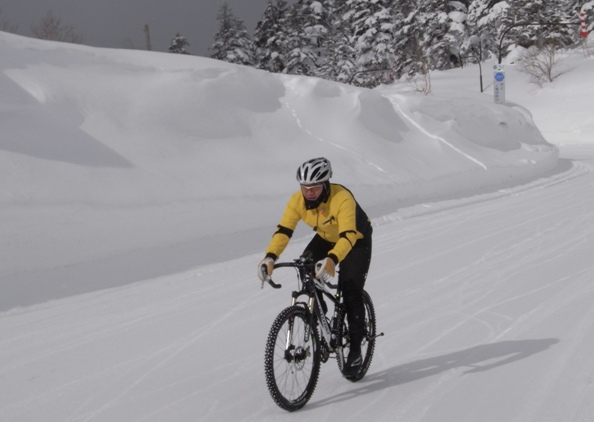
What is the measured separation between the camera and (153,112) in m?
14.6

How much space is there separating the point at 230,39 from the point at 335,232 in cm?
5829

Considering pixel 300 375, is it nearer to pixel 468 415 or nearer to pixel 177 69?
pixel 468 415

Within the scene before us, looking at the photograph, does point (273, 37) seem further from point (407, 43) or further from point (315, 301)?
point (315, 301)

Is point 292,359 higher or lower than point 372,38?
lower

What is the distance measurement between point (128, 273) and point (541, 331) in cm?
549

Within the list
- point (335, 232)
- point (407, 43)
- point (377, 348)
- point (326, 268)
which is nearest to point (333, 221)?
point (335, 232)

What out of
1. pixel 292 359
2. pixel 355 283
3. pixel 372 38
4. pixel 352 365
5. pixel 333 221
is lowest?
pixel 352 365

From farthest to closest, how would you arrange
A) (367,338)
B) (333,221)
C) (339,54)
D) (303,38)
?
(339,54) → (303,38) → (367,338) → (333,221)

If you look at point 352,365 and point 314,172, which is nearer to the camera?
point 314,172

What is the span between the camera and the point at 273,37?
5875cm

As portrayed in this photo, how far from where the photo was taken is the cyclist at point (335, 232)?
4676 millimetres

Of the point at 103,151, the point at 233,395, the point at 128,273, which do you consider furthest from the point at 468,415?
the point at 103,151

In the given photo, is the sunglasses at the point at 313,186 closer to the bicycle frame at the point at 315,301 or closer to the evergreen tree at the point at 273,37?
the bicycle frame at the point at 315,301

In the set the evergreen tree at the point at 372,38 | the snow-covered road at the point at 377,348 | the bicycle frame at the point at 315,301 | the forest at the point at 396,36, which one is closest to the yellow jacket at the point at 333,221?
the bicycle frame at the point at 315,301
